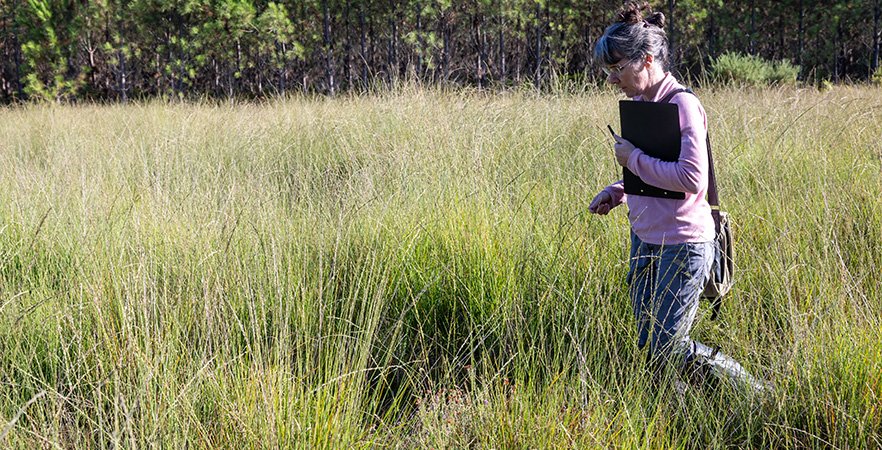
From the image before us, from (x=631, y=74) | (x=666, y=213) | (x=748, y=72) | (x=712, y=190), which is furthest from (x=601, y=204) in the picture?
(x=748, y=72)

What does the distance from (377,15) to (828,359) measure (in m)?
22.4

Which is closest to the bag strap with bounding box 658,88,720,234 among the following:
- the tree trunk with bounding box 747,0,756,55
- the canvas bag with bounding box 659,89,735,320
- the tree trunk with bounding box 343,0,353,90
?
the canvas bag with bounding box 659,89,735,320

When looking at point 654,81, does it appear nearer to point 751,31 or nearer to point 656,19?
point 656,19

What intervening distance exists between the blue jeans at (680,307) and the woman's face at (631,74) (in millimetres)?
511

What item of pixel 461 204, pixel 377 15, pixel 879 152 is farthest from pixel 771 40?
pixel 461 204

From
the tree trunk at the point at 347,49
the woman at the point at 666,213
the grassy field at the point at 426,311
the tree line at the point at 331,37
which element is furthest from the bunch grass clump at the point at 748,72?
the woman at the point at 666,213

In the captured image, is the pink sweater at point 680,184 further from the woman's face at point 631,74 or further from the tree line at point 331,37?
the tree line at point 331,37

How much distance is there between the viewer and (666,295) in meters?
2.20

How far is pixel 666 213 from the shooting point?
2.19m

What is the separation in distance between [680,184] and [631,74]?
0.37 meters

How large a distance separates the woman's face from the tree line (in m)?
15.8

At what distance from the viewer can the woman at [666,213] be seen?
204 cm

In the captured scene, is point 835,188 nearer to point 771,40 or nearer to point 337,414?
point 337,414

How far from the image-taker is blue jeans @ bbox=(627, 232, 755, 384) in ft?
6.99
